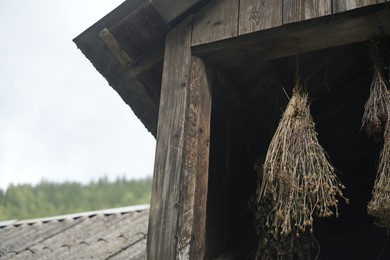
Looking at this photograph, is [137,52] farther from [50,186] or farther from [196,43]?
[50,186]

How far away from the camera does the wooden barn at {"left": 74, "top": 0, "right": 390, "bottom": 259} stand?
2.42 meters

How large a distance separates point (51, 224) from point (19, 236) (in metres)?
0.38

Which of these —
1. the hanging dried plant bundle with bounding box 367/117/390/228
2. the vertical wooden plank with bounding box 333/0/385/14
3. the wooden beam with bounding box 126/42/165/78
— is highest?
the vertical wooden plank with bounding box 333/0/385/14

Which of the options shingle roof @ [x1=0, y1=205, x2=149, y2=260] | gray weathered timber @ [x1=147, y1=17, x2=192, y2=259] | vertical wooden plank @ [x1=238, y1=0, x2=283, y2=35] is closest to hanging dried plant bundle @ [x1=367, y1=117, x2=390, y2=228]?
vertical wooden plank @ [x1=238, y1=0, x2=283, y2=35]

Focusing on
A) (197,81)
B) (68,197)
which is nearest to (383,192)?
(197,81)

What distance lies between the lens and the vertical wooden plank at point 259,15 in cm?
251

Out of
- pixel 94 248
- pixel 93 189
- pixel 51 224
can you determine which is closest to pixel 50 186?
pixel 93 189

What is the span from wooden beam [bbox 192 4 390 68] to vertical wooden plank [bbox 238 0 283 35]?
0.03 m

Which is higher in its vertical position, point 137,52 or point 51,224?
point 137,52

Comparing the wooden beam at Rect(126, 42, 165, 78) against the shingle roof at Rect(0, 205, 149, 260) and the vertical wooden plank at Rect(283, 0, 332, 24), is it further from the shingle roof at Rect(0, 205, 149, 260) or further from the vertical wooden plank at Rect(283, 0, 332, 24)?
the shingle roof at Rect(0, 205, 149, 260)

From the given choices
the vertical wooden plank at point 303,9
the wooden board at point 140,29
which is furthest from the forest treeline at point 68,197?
the vertical wooden plank at point 303,9

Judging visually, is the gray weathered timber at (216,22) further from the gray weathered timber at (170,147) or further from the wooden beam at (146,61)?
the wooden beam at (146,61)

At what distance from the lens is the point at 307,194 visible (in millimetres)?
2475

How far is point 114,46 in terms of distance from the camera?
9.32 ft
